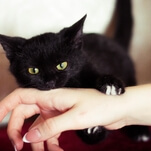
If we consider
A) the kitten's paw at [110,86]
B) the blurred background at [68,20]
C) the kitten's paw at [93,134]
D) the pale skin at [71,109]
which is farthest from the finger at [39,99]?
the blurred background at [68,20]

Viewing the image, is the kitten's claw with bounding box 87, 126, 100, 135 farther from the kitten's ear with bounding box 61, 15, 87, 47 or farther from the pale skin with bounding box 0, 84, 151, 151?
the kitten's ear with bounding box 61, 15, 87, 47

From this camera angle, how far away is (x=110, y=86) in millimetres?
871

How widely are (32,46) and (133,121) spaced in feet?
1.44

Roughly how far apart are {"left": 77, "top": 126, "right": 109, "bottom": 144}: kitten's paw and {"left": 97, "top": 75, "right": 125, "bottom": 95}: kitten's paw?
21 cm

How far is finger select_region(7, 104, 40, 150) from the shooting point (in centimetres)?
87

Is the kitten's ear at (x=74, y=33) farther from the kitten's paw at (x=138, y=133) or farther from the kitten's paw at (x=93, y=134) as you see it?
the kitten's paw at (x=138, y=133)

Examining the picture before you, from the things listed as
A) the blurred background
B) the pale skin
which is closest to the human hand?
the pale skin

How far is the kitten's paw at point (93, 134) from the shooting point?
3.37 ft

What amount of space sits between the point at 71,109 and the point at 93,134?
1.07 feet

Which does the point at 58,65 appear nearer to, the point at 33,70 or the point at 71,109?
the point at 33,70

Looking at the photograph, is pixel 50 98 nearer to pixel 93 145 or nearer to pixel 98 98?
pixel 98 98

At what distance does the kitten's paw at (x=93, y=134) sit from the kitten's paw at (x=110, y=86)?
0.69ft

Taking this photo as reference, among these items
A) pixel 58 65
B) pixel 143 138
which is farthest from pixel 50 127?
pixel 143 138

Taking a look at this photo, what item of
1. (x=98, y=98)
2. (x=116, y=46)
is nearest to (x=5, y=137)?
(x=98, y=98)
